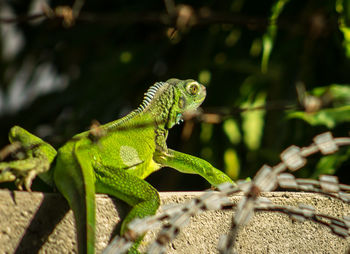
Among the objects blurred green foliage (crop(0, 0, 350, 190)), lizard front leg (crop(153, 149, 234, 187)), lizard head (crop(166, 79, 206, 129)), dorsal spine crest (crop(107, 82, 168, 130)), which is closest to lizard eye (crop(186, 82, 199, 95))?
lizard head (crop(166, 79, 206, 129))

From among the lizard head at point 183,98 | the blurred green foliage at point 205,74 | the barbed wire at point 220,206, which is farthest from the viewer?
the blurred green foliage at point 205,74

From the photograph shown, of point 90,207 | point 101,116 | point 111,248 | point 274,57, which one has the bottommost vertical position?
point 101,116

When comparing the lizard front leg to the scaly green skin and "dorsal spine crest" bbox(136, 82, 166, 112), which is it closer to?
the scaly green skin

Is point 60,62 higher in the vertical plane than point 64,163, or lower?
lower

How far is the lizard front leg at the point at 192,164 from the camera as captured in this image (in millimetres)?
2283

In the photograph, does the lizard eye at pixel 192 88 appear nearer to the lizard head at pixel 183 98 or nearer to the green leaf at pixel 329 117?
the lizard head at pixel 183 98

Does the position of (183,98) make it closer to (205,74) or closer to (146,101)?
(146,101)

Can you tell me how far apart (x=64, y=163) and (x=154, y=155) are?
0.69 metres

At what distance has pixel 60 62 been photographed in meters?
6.15

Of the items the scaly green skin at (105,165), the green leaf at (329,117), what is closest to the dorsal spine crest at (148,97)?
the scaly green skin at (105,165)

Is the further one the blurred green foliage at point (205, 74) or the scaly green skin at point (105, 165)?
the blurred green foliage at point (205, 74)

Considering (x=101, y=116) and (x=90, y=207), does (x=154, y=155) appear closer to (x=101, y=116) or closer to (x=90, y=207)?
(x=90, y=207)

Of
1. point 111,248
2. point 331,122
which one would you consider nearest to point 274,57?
point 331,122

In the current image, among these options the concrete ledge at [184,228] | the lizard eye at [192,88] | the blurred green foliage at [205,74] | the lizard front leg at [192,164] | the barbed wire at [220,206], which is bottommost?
the blurred green foliage at [205,74]
